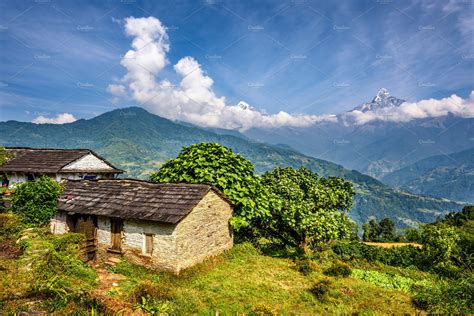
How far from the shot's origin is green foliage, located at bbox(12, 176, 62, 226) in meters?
18.3

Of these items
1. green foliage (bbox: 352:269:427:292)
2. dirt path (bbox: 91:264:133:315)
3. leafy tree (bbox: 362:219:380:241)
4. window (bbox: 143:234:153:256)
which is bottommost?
leafy tree (bbox: 362:219:380:241)

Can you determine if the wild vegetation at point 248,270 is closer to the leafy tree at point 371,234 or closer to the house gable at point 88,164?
the house gable at point 88,164

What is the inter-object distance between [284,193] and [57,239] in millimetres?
15037

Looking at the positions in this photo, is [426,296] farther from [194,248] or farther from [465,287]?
[194,248]

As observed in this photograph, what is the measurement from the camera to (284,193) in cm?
2119

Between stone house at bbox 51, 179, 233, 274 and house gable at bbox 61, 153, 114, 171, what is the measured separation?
11.5 m

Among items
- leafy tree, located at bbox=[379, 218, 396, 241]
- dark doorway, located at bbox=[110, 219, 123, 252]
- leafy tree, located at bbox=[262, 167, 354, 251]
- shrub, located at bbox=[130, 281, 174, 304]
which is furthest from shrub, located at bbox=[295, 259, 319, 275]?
leafy tree, located at bbox=[379, 218, 396, 241]

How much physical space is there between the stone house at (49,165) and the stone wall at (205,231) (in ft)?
63.5

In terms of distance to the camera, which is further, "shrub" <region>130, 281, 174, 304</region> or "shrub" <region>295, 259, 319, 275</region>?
"shrub" <region>295, 259, 319, 275</region>

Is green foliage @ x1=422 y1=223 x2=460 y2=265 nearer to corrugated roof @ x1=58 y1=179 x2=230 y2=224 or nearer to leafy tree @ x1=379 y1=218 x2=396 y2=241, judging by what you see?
corrugated roof @ x1=58 y1=179 x2=230 y2=224

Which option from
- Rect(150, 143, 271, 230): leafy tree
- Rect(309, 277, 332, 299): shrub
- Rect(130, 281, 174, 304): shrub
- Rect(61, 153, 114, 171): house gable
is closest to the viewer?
Rect(130, 281, 174, 304): shrub

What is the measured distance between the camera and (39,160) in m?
29.5

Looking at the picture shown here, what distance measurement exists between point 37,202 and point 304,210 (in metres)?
18.2

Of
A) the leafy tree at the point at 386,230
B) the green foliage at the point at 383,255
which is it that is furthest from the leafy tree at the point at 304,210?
the leafy tree at the point at 386,230
